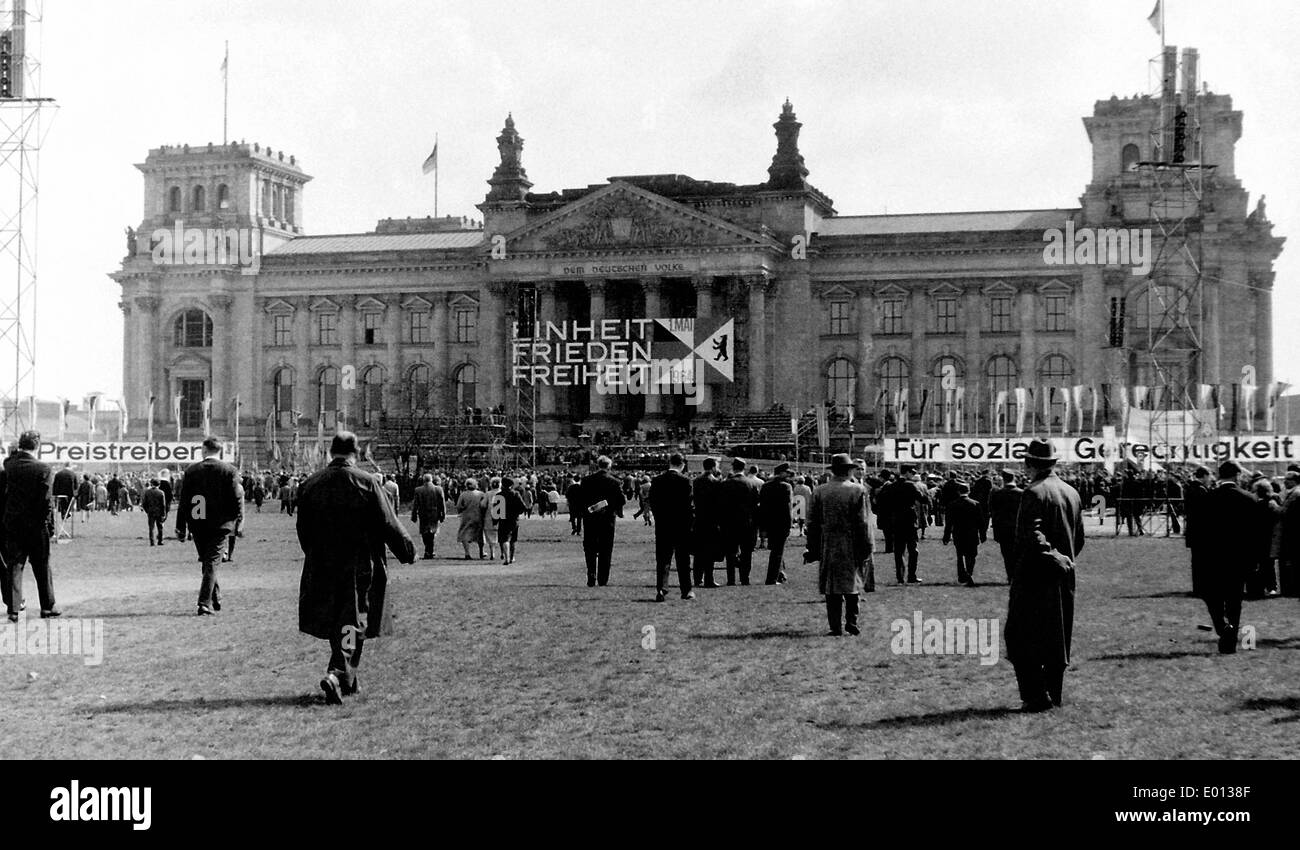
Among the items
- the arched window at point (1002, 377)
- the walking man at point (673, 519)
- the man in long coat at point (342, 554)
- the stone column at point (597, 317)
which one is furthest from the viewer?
the stone column at point (597, 317)

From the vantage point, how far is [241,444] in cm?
8881

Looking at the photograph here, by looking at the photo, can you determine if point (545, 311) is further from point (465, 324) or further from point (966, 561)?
point (966, 561)

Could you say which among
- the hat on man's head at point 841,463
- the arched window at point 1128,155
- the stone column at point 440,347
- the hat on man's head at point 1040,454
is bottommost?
the hat on man's head at point 841,463

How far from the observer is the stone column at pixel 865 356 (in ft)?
266

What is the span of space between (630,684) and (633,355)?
61.7m

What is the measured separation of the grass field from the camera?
1066 cm

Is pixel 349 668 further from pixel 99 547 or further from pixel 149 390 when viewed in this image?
pixel 149 390

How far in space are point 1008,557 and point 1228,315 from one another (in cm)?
6008

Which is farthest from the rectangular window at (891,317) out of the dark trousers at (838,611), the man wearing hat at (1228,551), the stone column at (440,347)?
the man wearing hat at (1228,551)

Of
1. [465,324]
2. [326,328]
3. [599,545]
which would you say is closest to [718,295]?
[465,324]

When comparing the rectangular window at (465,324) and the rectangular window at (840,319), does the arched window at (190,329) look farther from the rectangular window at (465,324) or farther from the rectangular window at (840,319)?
the rectangular window at (840,319)

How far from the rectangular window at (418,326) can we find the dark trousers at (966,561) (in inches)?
2630

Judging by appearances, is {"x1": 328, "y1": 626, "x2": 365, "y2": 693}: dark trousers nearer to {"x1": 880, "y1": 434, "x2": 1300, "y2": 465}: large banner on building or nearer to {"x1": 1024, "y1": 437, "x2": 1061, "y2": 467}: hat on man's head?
{"x1": 1024, "y1": 437, "x2": 1061, "y2": 467}: hat on man's head
